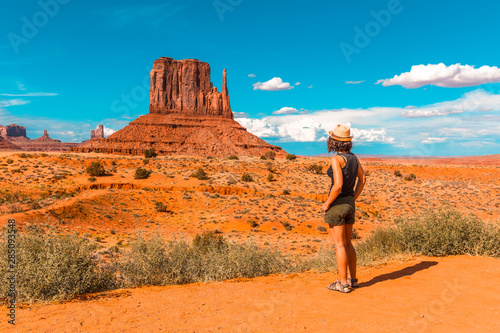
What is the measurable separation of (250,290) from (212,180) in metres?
28.2

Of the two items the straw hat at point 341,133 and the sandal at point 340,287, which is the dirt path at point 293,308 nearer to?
the sandal at point 340,287

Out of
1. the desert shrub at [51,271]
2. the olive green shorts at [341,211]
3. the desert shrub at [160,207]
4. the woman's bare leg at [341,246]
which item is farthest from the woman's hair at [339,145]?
the desert shrub at [160,207]

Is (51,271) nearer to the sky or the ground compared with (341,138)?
nearer to the ground

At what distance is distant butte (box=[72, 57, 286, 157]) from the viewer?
91438 millimetres

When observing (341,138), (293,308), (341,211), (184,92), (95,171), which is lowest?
(293,308)

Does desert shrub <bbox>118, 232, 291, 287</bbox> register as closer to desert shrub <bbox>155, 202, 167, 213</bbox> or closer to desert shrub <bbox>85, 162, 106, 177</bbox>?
desert shrub <bbox>155, 202, 167, 213</bbox>

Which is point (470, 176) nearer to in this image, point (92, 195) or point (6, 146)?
point (92, 195)

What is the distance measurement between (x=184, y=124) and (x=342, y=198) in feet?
343

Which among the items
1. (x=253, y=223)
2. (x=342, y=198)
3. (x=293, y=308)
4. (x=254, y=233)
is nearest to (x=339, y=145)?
(x=342, y=198)

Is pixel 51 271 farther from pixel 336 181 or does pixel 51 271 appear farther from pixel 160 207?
pixel 160 207

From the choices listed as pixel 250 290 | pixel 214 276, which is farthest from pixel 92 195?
pixel 250 290

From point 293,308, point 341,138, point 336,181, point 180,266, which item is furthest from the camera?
point 180,266

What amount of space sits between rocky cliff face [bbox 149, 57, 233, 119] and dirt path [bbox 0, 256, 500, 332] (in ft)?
382

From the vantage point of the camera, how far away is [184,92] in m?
121
